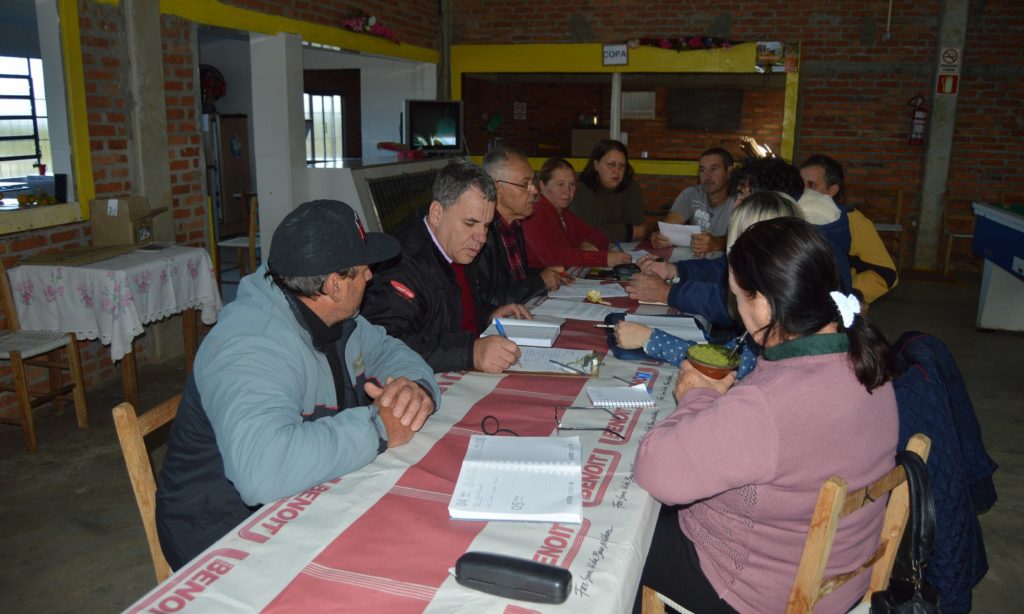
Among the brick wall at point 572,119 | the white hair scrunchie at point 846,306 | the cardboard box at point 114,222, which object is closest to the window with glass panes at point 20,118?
the brick wall at point 572,119

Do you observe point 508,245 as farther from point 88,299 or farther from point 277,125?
point 277,125

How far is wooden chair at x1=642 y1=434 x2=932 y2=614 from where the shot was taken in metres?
1.29

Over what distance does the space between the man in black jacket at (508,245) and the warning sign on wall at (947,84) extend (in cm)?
615

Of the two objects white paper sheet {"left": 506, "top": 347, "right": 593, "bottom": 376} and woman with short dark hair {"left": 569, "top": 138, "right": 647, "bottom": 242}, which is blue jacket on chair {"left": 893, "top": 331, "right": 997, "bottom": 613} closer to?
white paper sheet {"left": 506, "top": 347, "right": 593, "bottom": 376}

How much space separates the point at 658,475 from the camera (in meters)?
Result: 1.50

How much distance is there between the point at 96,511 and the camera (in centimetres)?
312

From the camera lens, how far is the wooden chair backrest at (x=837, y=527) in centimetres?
129

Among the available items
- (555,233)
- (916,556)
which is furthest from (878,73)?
(916,556)

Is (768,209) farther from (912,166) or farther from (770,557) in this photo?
(912,166)

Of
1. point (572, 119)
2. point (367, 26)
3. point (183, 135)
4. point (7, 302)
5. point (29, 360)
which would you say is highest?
point (367, 26)

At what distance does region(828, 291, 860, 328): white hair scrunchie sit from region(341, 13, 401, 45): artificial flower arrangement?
20.7 ft

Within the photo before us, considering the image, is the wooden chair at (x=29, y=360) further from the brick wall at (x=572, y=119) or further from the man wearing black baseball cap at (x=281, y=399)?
the brick wall at (x=572, y=119)

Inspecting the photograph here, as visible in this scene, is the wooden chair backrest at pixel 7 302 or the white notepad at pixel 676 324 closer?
the white notepad at pixel 676 324

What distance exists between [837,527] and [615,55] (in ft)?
25.4
